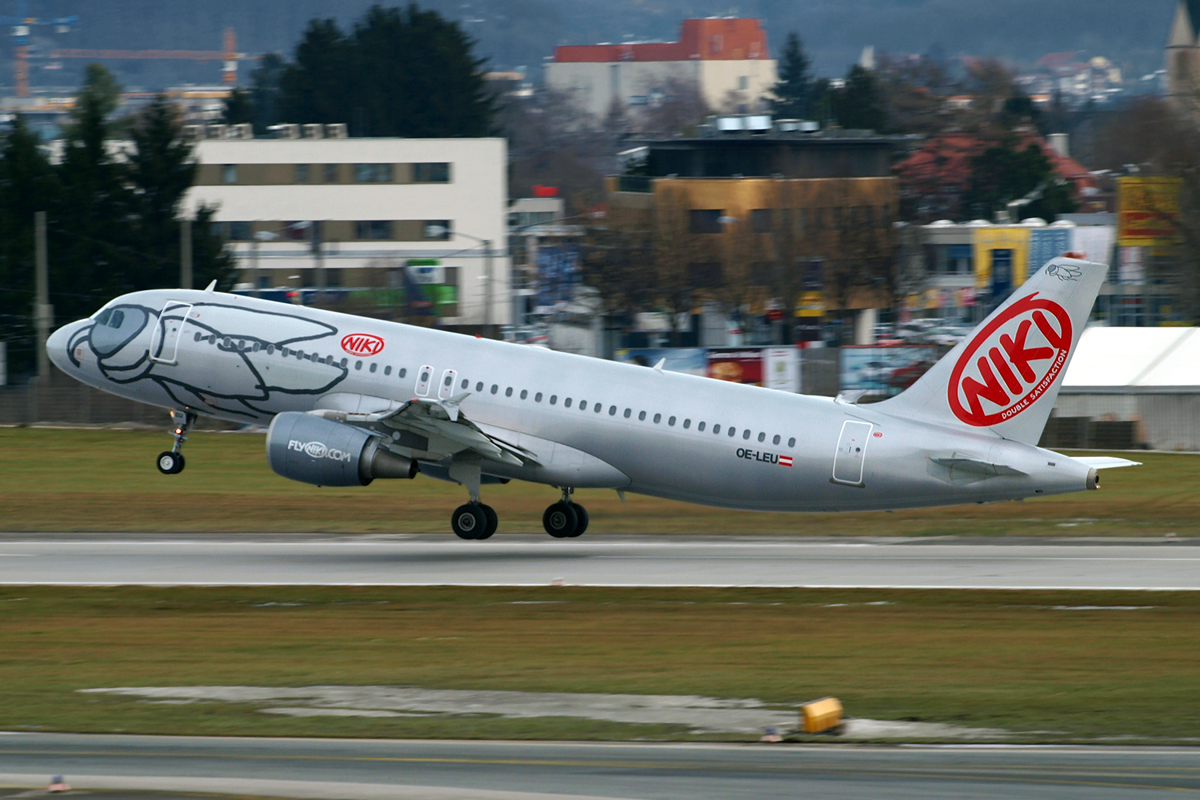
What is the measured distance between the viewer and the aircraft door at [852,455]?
3434 cm

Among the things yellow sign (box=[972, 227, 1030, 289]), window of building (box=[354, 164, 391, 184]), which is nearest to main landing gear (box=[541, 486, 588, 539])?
yellow sign (box=[972, 227, 1030, 289])

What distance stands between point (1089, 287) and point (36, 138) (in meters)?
78.2

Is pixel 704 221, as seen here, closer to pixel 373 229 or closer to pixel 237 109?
pixel 373 229

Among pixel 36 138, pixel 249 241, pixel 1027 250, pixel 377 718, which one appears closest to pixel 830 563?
pixel 377 718

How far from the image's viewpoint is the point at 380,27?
175m

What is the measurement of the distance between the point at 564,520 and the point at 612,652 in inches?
551

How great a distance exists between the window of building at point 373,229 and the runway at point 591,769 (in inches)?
4590

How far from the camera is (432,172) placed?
132500 millimetres

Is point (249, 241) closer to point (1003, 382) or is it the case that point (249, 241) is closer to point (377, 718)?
point (1003, 382)

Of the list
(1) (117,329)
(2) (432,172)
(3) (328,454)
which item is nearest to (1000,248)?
(2) (432,172)

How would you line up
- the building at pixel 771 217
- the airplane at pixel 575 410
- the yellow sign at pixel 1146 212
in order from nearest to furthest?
the airplane at pixel 575 410
the yellow sign at pixel 1146 212
the building at pixel 771 217

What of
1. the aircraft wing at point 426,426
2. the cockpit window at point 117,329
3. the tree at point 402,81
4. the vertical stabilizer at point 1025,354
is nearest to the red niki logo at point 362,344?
the aircraft wing at point 426,426

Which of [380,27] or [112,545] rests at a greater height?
[380,27]

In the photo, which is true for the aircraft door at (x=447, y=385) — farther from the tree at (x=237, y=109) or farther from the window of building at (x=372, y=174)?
the tree at (x=237, y=109)
